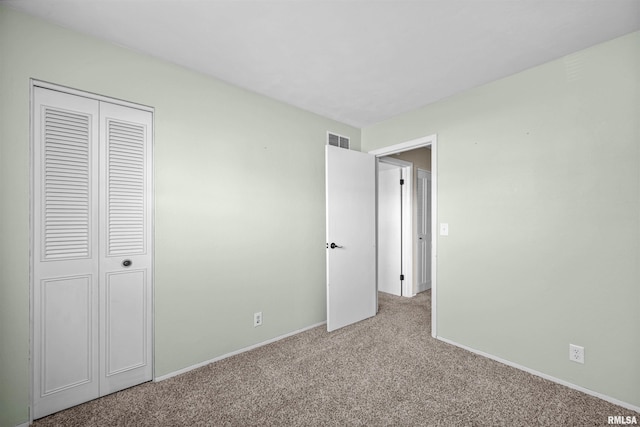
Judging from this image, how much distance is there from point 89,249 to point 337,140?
2.66m

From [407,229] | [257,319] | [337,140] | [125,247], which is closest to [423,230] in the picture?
[407,229]

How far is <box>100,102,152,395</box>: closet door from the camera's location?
1915 mm

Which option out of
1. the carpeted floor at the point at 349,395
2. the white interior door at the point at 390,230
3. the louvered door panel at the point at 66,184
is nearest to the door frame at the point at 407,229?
the white interior door at the point at 390,230

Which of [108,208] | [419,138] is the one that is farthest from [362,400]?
[419,138]

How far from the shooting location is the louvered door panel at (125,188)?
6.35 feet

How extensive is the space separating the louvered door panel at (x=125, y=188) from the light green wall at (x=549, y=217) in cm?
273

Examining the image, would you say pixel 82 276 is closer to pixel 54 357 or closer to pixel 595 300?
pixel 54 357

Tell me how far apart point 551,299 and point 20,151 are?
3783mm

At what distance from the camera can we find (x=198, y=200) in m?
2.31

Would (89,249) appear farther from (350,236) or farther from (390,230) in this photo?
(390,230)

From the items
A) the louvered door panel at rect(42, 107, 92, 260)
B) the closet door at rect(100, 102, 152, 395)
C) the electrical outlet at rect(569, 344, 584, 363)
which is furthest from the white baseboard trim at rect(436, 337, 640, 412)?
the louvered door panel at rect(42, 107, 92, 260)

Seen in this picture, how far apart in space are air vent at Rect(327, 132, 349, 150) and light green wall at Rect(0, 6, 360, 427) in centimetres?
9

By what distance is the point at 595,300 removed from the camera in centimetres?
193

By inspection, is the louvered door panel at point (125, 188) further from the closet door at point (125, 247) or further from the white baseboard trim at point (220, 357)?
the white baseboard trim at point (220, 357)
